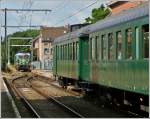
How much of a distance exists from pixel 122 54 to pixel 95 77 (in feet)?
14.0

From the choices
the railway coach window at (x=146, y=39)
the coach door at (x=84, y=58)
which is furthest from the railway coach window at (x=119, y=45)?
the coach door at (x=84, y=58)

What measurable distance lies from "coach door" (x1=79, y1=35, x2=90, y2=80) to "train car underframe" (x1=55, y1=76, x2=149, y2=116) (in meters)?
0.31

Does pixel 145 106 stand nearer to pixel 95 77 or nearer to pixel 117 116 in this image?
pixel 117 116

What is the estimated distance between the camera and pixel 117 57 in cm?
1664

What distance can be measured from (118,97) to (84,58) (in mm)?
5295

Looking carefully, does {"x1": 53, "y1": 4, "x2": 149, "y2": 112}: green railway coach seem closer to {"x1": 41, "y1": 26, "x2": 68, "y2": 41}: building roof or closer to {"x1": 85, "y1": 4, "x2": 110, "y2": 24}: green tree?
{"x1": 85, "y1": 4, "x2": 110, "y2": 24}: green tree

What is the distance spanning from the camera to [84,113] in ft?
58.8

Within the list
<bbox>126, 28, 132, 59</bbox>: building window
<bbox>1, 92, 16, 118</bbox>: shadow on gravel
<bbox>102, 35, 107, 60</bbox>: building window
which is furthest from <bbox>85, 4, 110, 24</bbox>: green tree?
<bbox>126, 28, 132, 59</bbox>: building window

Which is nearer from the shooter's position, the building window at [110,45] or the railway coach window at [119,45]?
the railway coach window at [119,45]

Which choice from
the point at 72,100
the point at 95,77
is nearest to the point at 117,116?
the point at 95,77

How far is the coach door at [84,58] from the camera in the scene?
73.8 feet

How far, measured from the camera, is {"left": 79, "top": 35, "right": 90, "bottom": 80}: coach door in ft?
73.8

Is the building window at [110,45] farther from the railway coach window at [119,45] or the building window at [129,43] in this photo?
the building window at [129,43]

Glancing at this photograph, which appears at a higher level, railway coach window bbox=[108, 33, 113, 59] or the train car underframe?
railway coach window bbox=[108, 33, 113, 59]
